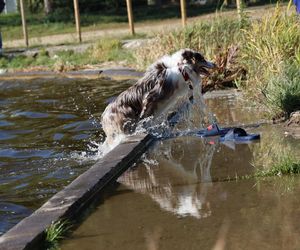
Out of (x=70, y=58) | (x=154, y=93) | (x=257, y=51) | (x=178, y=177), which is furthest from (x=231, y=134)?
(x=70, y=58)

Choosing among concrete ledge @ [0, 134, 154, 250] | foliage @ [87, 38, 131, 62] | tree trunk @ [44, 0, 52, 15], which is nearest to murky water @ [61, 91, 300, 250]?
concrete ledge @ [0, 134, 154, 250]

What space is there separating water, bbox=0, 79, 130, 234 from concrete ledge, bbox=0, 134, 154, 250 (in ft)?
2.03

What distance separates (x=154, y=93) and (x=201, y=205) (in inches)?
131

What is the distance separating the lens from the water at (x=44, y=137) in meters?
7.00

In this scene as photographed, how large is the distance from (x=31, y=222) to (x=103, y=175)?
135cm

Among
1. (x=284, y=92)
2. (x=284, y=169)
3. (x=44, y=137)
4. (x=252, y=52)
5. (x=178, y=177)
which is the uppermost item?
(x=252, y=52)

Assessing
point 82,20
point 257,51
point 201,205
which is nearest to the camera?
point 201,205

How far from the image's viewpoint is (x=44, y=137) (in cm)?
1025

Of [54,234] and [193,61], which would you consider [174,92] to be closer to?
[193,61]

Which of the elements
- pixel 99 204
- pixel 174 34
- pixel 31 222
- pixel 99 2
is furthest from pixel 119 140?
pixel 99 2

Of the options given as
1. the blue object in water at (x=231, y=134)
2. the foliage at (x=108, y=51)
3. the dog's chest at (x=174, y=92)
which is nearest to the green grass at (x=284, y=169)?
the blue object in water at (x=231, y=134)

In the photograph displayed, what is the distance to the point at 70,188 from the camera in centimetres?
582

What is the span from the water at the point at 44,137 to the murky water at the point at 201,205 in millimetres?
1067

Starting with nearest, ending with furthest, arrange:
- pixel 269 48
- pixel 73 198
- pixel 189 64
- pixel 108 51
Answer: pixel 73 198 → pixel 189 64 → pixel 269 48 → pixel 108 51
